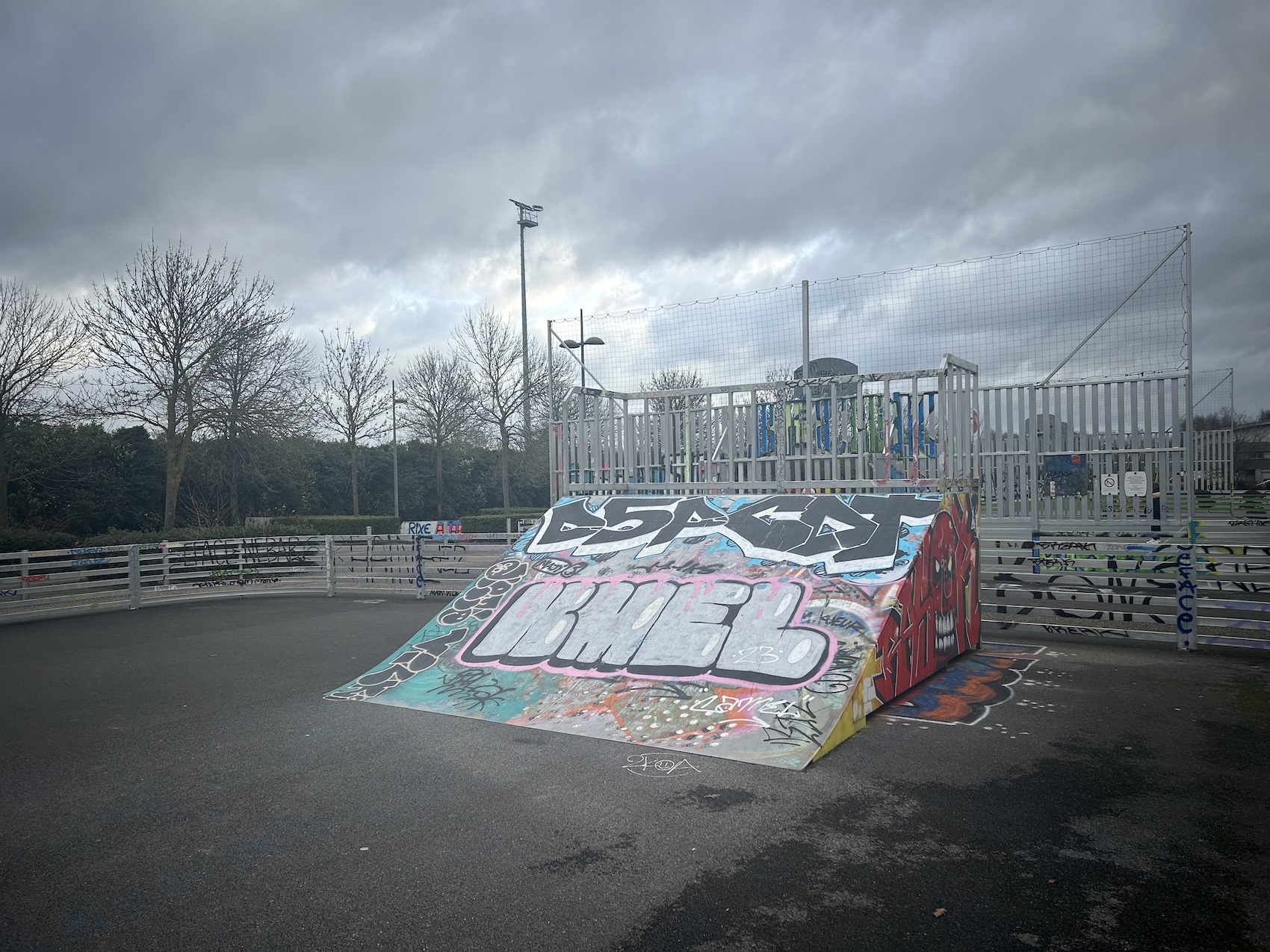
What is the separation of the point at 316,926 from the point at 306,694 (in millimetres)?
4468

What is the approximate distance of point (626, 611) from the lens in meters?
7.53

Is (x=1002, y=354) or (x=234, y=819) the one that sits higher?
(x=1002, y=354)

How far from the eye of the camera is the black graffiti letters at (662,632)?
6.31 metres

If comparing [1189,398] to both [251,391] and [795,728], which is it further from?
[251,391]

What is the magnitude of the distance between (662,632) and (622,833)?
3.14 m

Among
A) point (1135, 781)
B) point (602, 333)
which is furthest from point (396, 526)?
point (1135, 781)

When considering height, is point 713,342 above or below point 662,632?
Answer: above

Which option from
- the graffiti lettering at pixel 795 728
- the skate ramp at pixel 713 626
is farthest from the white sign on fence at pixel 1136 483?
the graffiti lettering at pixel 795 728

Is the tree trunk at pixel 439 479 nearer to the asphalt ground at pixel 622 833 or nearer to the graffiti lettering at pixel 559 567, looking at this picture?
the graffiti lettering at pixel 559 567

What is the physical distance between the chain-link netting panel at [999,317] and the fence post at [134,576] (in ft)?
36.8

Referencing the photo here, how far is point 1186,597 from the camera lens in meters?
8.36

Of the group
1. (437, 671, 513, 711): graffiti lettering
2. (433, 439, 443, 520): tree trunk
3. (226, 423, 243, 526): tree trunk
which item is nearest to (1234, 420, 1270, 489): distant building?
(437, 671, 513, 711): graffiti lettering

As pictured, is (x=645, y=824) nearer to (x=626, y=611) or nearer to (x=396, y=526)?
(x=626, y=611)

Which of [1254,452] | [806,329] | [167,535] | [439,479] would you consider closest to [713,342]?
[806,329]
